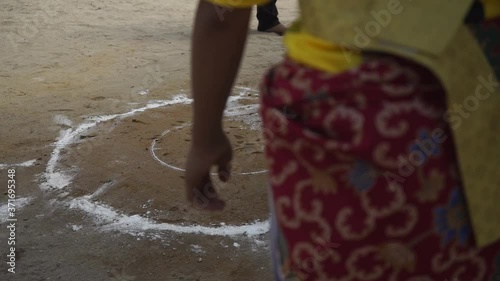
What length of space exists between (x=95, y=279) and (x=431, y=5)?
2015 mm

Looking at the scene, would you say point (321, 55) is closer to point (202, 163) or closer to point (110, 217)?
point (202, 163)

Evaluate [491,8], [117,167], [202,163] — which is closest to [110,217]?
[117,167]

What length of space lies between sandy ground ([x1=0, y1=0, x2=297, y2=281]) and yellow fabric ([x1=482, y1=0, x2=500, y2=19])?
1.80 metres

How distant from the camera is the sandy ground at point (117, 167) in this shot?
111 inches

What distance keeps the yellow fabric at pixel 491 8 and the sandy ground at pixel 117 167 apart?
1796 millimetres

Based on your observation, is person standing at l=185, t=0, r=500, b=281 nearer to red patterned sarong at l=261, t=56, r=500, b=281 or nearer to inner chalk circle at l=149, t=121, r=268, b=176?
red patterned sarong at l=261, t=56, r=500, b=281

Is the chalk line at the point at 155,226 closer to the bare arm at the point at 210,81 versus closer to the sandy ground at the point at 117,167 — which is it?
the sandy ground at the point at 117,167

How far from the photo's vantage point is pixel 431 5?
1045mm

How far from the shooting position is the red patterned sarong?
1.02 meters

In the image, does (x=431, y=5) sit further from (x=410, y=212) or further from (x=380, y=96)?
(x=410, y=212)

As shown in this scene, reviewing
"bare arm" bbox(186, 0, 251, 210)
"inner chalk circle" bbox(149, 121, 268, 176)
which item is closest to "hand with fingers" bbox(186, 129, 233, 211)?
"bare arm" bbox(186, 0, 251, 210)

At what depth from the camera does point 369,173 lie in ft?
3.40

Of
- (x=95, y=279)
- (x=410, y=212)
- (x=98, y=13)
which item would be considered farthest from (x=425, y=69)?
(x=98, y=13)

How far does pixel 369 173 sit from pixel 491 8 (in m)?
0.32
